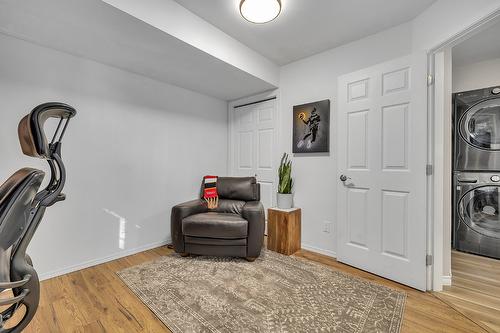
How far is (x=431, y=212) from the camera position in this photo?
186 cm

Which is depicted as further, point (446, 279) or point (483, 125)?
point (483, 125)

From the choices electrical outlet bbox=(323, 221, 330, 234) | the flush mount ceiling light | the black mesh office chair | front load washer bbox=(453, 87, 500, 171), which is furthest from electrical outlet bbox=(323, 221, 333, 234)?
the black mesh office chair

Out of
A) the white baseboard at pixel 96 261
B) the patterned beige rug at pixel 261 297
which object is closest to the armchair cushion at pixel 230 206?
the patterned beige rug at pixel 261 297

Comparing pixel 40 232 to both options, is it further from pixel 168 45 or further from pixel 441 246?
pixel 441 246

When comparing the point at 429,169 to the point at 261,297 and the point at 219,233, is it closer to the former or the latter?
the point at 261,297

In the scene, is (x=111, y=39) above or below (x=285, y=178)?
above

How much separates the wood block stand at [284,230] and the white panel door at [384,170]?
51 centimetres

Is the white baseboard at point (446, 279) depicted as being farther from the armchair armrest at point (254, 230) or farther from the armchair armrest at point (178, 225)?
the armchair armrest at point (178, 225)

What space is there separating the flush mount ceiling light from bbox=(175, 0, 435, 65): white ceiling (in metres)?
0.11

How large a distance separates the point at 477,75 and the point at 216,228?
11.7 ft

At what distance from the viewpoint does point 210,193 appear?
303 cm

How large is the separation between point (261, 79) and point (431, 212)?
7.36 feet

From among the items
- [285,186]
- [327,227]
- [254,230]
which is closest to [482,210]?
[327,227]

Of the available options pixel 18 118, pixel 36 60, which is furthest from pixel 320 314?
pixel 36 60
